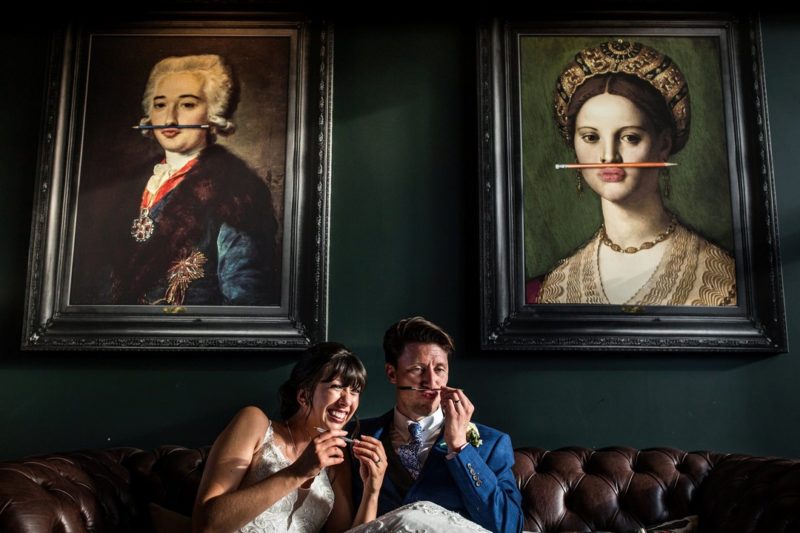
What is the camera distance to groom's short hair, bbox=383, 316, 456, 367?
2.82 meters

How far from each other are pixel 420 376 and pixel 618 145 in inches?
59.3

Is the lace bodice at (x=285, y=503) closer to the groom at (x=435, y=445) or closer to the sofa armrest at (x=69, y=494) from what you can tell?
the groom at (x=435, y=445)

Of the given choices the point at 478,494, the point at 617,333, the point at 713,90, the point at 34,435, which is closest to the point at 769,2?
the point at 713,90

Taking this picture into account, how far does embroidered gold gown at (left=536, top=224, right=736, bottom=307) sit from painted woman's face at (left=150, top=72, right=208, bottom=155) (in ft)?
5.64

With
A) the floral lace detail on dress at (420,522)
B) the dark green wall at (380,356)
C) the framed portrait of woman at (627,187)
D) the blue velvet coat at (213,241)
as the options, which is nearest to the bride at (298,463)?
the floral lace detail on dress at (420,522)

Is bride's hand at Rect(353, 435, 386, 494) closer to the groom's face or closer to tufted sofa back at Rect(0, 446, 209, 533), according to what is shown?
the groom's face

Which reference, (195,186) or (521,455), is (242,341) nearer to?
(195,186)

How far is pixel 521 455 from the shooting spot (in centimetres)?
303

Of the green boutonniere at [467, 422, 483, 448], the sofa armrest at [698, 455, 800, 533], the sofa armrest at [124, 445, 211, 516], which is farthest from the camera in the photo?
the sofa armrest at [124, 445, 211, 516]

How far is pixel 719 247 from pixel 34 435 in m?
3.09

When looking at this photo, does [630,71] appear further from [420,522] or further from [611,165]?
[420,522]

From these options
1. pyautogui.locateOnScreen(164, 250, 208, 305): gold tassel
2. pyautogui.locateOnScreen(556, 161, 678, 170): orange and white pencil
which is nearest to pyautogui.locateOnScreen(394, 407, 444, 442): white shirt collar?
pyautogui.locateOnScreen(164, 250, 208, 305): gold tassel

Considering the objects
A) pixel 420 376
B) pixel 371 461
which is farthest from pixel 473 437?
pixel 371 461

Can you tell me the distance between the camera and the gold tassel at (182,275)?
333cm
